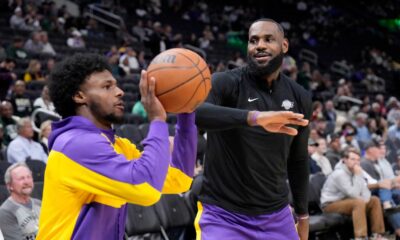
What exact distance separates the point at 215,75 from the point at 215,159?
0.42 meters

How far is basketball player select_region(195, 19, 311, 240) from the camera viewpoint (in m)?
3.14

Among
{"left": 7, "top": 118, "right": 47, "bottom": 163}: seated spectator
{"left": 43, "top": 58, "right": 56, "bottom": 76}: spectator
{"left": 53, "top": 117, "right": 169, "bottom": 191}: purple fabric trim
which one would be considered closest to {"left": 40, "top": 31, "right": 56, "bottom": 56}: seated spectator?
{"left": 43, "top": 58, "right": 56, "bottom": 76}: spectator

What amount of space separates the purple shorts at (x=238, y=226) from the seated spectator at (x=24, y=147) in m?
4.09

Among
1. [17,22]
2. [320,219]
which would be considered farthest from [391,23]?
[320,219]

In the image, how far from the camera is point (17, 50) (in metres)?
11.5

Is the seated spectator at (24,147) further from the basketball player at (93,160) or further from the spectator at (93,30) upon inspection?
the spectator at (93,30)

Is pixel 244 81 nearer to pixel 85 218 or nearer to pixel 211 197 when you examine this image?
pixel 211 197

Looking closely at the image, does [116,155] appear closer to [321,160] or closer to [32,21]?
[321,160]

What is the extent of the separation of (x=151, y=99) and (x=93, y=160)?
0.28m

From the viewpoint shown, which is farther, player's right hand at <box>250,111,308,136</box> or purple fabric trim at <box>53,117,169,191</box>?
player's right hand at <box>250,111,308,136</box>

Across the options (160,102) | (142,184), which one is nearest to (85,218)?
(142,184)

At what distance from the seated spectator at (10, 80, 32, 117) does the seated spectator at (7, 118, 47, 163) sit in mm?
1769

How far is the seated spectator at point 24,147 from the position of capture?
6.99 m

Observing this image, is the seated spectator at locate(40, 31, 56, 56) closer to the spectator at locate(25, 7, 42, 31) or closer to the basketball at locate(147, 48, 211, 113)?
A: the spectator at locate(25, 7, 42, 31)
